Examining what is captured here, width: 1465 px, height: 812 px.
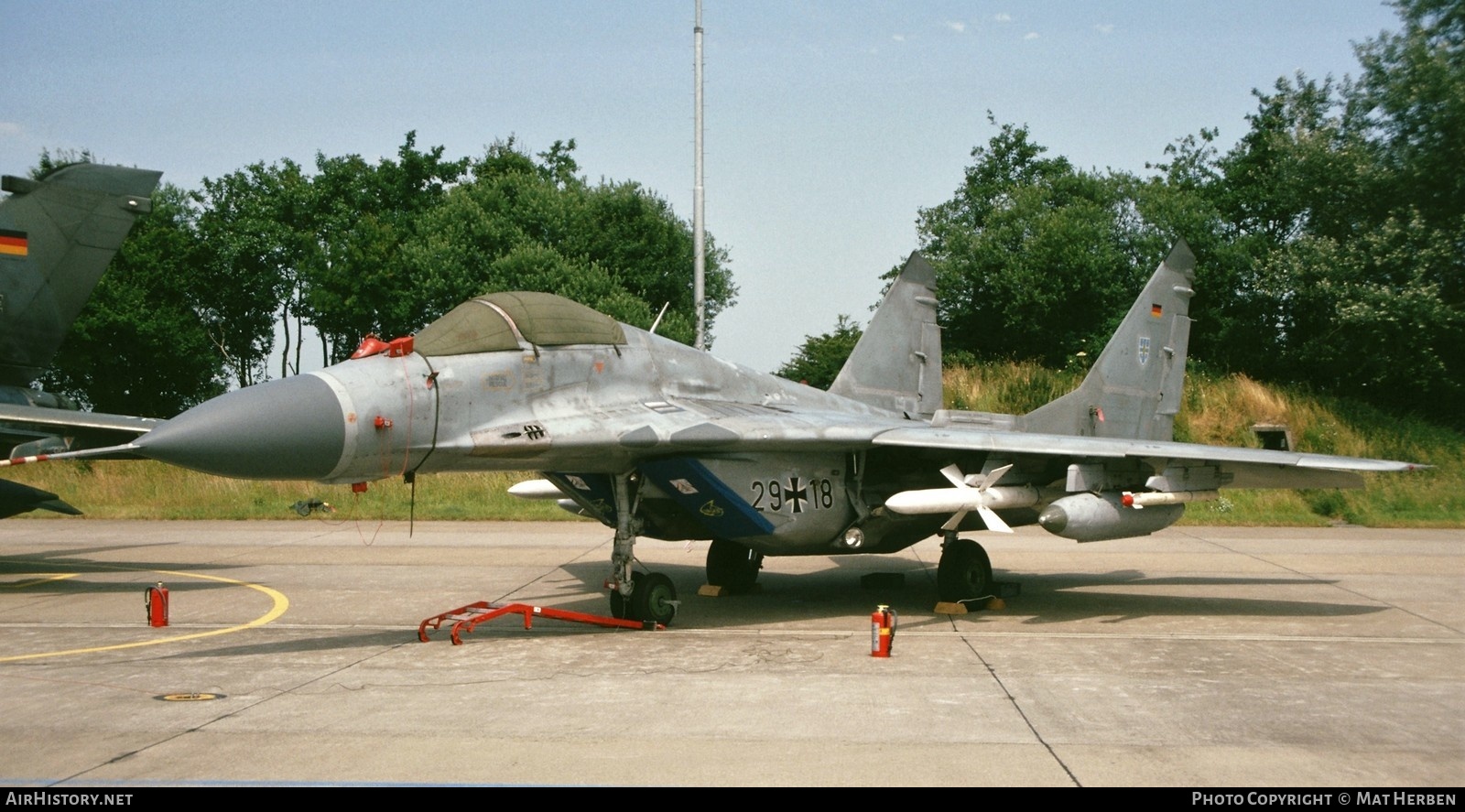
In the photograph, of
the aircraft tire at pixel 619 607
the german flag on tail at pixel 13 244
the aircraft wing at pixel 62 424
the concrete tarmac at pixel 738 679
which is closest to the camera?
the concrete tarmac at pixel 738 679

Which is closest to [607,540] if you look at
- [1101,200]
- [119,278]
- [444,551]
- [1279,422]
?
[444,551]

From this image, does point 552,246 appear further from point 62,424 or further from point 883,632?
point 883,632

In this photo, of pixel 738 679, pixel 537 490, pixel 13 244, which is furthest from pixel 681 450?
pixel 13 244

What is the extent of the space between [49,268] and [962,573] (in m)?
12.0

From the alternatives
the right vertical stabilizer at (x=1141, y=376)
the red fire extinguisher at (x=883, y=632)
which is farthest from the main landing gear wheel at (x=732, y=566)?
the red fire extinguisher at (x=883, y=632)

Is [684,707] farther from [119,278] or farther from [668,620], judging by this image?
[119,278]

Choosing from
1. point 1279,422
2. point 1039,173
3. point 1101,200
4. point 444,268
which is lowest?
point 1279,422

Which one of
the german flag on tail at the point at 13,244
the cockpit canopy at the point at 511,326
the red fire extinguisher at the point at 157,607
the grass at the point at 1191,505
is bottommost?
the red fire extinguisher at the point at 157,607

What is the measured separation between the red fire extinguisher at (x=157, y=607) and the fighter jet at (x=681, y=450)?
3.39 m

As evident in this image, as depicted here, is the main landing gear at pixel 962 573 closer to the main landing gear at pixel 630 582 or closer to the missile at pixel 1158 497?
the missile at pixel 1158 497

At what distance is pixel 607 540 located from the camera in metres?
20.1

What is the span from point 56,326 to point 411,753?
1171 cm

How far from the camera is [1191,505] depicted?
25.7 meters

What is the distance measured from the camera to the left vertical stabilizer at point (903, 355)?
15.7 metres
